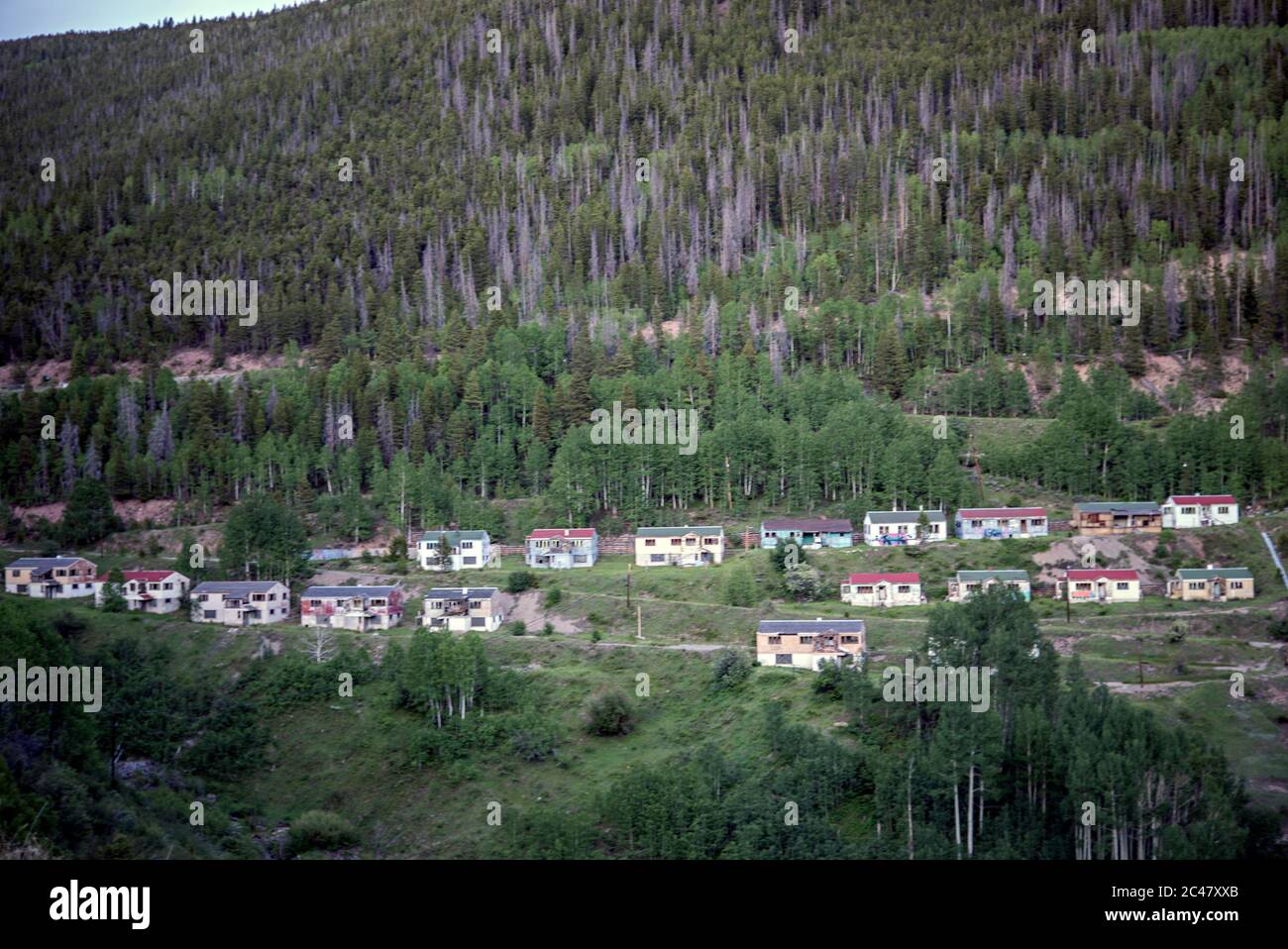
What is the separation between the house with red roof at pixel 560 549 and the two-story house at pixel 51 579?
20358 mm

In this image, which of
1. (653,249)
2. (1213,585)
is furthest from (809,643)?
(653,249)

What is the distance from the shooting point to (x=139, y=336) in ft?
340

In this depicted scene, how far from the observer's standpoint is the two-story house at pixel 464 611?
2208 inches

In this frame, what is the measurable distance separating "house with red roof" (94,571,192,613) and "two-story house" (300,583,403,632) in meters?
6.43

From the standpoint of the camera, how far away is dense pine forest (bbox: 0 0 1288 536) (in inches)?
2874

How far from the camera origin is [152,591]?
197ft

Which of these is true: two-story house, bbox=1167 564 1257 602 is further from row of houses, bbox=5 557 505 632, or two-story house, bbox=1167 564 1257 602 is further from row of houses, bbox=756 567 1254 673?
row of houses, bbox=5 557 505 632

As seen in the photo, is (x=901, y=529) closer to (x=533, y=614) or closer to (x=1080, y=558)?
(x=1080, y=558)

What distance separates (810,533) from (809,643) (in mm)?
13660

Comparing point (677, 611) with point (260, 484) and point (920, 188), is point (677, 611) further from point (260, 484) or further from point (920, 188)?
point (920, 188)

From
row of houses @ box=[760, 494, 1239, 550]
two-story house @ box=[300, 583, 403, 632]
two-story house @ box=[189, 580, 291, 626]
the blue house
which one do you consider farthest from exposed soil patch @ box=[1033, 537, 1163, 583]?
two-story house @ box=[189, 580, 291, 626]

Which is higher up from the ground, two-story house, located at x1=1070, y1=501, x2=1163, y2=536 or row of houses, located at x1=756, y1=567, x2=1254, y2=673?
two-story house, located at x1=1070, y1=501, x2=1163, y2=536

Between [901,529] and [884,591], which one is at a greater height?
[901,529]

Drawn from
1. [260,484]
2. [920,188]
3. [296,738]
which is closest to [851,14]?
[920,188]
